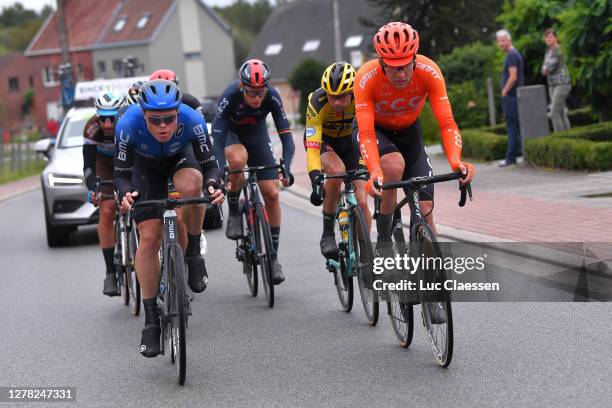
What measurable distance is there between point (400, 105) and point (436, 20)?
97.3 feet

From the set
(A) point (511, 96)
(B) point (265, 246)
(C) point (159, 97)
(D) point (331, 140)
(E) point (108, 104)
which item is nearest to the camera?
(C) point (159, 97)

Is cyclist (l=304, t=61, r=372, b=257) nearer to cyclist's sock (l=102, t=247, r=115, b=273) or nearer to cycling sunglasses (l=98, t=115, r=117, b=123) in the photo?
cycling sunglasses (l=98, t=115, r=117, b=123)

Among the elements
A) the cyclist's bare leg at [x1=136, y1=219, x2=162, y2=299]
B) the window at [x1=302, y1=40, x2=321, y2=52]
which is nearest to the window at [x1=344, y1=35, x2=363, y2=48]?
the window at [x1=302, y1=40, x2=321, y2=52]

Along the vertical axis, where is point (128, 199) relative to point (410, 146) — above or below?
below

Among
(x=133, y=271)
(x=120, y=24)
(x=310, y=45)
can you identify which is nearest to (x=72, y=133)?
(x=133, y=271)

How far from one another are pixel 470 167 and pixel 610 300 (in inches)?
81.1

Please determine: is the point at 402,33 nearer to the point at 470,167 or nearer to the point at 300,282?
the point at 470,167

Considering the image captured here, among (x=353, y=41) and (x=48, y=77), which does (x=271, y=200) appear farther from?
(x=48, y=77)

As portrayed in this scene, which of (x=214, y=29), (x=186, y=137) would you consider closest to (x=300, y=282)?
(x=186, y=137)

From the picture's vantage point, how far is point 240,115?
30.8 ft

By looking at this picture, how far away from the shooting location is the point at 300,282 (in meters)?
9.88

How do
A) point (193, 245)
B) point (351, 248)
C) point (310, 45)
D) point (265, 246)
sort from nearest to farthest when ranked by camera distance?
point (193, 245) < point (351, 248) < point (265, 246) < point (310, 45)

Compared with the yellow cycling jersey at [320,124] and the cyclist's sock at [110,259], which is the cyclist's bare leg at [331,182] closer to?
the yellow cycling jersey at [320,124]

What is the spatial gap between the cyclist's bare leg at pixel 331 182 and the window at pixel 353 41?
65.6 metres
